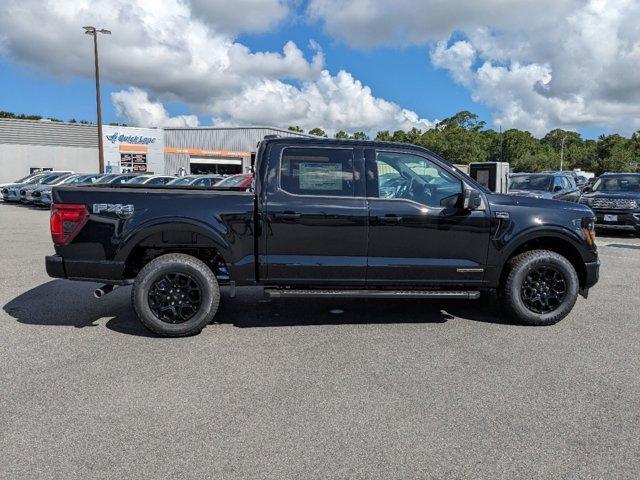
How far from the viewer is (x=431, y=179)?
5039 millimetres

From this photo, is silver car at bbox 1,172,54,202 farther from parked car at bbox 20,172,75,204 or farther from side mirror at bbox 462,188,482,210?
side mirror at bbox 462,188,482,210

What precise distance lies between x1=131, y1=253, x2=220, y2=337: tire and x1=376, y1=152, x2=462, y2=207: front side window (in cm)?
195

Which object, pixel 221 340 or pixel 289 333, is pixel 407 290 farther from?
pixel 221 340

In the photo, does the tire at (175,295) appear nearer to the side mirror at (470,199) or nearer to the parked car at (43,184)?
the side mirror at (470,199)

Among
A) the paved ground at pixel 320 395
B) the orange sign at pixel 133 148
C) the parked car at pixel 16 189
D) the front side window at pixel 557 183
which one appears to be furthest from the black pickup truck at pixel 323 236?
Answer: the orange sign at pixel 133 148

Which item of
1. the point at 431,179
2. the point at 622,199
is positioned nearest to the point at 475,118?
the point at 622,199

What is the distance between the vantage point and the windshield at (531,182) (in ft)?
46.4

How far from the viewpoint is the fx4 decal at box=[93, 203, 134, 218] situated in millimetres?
4656

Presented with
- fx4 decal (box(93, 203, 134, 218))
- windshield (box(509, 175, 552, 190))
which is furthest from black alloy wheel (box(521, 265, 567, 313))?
windshield (box(509, 175, 552, 190))

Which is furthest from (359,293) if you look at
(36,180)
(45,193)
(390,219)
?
(36,180)

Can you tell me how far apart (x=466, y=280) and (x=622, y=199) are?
32.2 feet

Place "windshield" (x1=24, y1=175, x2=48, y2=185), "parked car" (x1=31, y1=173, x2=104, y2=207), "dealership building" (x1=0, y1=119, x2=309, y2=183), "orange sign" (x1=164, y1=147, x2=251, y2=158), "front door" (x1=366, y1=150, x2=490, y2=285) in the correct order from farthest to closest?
"orange sign" (x1=164, y1=147, x2=251, y2=158), "dealership building" (x1=0, y1=119, x2=309, y2=183), "windshield" (x1=24, y1=175, x2=48, y2=185), "parked car" (x1=31, y1=173, x2=104, y2=207), "front door" (x1=366, y1=150, x2=490, y2=285)

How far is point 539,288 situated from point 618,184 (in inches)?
422

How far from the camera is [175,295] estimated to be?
4.79 meters
